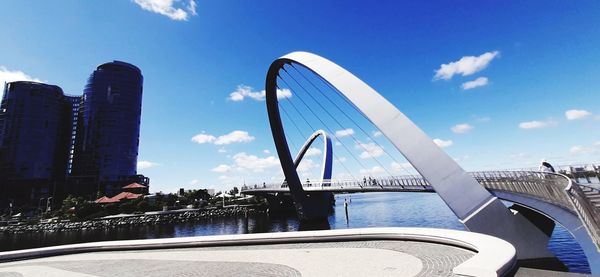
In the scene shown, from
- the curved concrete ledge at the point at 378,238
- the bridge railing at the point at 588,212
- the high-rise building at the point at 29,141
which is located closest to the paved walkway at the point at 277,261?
the curved concrete ledge at the point at 378,238

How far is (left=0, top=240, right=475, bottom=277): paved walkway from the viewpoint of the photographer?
6729 mm

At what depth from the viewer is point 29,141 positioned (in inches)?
3910

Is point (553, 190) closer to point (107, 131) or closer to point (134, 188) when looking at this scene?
point (134, 188)

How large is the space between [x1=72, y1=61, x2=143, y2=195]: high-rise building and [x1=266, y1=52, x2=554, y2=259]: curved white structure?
372 ft

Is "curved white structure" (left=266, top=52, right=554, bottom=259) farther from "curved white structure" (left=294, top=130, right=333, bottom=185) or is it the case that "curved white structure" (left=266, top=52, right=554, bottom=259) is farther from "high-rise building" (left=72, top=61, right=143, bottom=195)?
"high-rise building" (left=72, top=61, right=143, bottom=195)

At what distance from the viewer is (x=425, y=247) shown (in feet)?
27.2

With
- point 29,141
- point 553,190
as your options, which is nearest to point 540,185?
point 553,190

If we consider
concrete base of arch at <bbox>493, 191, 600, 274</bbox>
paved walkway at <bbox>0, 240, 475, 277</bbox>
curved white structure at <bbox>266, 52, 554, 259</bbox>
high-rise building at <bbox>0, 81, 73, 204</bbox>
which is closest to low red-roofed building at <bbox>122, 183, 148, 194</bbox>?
high-rise building at <bbox>0, 81, 73, 204</bbox>

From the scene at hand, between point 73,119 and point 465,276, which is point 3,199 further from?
point 465,276

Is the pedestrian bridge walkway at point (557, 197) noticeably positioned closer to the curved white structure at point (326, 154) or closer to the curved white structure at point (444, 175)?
the curved white structure at point (444, 175)

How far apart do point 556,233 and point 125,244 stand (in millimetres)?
27968

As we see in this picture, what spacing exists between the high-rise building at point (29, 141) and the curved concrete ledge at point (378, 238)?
371ft

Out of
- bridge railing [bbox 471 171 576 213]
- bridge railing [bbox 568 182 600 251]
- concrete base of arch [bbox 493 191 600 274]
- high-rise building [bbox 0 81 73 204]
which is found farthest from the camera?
high-rise building [bbox 0 81 73 204]

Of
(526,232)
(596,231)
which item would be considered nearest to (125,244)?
(596,231)
